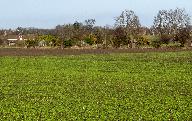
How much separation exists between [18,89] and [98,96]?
5.27 meters

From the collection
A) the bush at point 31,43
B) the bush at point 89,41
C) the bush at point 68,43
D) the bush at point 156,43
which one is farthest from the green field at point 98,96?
the bush at point 89,41

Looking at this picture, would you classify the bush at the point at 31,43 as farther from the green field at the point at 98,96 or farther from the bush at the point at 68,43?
the green field at the point at 98,96

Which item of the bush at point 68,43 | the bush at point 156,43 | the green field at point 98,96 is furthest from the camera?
the bush at point 68,43

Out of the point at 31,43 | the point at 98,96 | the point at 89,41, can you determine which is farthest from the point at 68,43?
the point at 98,96

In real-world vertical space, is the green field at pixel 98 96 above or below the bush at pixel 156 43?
below

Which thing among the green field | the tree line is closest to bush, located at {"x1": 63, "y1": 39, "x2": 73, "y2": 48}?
the tree line

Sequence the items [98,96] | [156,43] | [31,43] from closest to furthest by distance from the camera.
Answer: [98,96]
[156,43]
[31,43]

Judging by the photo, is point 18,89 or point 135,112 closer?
point 135,112

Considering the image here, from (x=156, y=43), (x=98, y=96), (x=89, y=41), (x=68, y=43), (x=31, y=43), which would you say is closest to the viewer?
(x=98, y=96)

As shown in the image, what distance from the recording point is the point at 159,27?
112 meters

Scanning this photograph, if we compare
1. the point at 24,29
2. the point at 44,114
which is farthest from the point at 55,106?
the point at 24,29

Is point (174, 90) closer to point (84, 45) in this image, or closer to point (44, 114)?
point (44, 114)

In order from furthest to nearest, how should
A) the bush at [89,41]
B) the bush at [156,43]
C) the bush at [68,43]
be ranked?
the bush at [89,41] → the bush at [68,43] → the bush at [156,43]

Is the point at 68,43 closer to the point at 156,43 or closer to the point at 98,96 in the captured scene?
the point at 156,43
